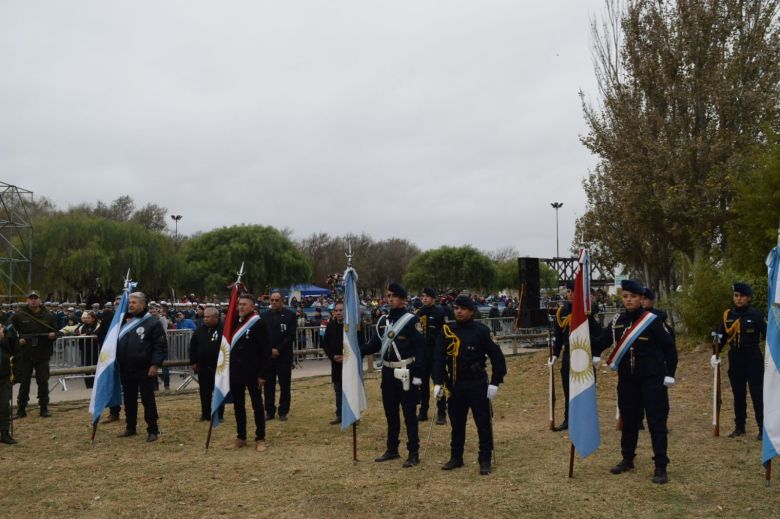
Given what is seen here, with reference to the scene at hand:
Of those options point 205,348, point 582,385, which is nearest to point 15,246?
point 205,348

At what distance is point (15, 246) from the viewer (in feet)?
143

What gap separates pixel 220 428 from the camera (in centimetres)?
1110

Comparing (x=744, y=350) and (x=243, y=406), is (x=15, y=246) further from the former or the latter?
(x=744, y=350)

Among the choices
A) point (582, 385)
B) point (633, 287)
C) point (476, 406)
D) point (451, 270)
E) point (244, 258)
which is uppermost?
point (244, 258)

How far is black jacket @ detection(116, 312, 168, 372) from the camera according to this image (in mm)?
10266

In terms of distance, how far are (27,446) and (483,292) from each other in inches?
2945

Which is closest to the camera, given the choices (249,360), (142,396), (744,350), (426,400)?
(744,350)

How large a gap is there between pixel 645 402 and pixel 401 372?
2.71m

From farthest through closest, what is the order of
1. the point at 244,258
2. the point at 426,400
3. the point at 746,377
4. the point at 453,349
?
the point at 244,258 → the point at 426,400 → the point at 746,377 → the point at 453,349

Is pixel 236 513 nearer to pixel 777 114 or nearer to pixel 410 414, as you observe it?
pixel 410 414

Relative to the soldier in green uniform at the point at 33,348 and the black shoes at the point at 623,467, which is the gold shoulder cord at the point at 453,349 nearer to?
the black shoes at the point at 623,467

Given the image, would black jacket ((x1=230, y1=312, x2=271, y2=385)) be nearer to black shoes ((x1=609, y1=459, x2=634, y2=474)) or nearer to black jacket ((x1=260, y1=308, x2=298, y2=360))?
black jacket ((x1=260, y1=308, x2=298, y2=360))

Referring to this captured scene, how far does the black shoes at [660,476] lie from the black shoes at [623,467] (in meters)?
0.42

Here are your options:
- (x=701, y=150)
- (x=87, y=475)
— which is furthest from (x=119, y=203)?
(x=87, y=475)
